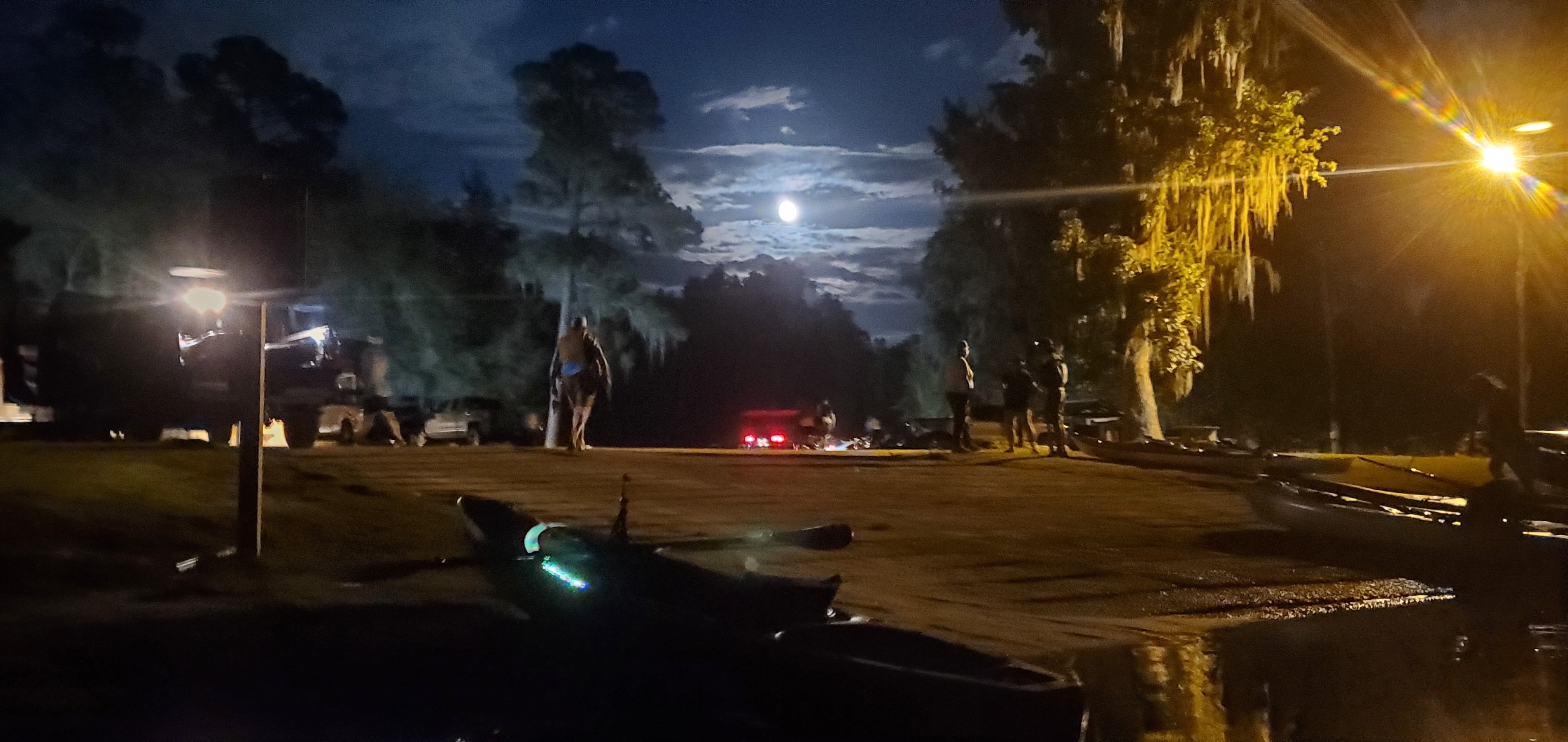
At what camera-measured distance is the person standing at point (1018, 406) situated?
73.9 feet

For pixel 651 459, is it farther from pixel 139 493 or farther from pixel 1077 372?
pixel 1077 372

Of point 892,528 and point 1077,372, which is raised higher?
point 1077,372

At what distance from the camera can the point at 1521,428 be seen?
655 inches

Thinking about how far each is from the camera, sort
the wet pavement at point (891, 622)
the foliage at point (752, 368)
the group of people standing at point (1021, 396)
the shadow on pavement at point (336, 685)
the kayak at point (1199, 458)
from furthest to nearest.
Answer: the foliage at point (752, 368)
the group of people standing at point (1021, 396)
the kayak at point (1199, 458)
the wet pavement at point (891, 622)
the shadow on pavement at point (336, 685)

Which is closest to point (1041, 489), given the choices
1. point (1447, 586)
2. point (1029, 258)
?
point (1447, 586)

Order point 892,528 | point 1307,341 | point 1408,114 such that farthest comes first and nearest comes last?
Answer: point 1307,341 → point 1408,114 → point 892,528

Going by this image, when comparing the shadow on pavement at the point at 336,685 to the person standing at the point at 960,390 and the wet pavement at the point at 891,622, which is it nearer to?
the wet pavement at the point at 891,622

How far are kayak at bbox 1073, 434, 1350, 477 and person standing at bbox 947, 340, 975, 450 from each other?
2.21m

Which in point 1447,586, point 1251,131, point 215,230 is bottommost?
point 1447,586

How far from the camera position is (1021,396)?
75.0ft

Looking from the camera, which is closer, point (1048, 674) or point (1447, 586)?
point (1048, 674)

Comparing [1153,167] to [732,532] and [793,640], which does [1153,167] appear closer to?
[732,532]

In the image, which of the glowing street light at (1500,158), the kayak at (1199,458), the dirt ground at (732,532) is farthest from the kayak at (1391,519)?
the glowing street light at (1500,158)

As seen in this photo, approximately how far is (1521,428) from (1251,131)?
9884mm
